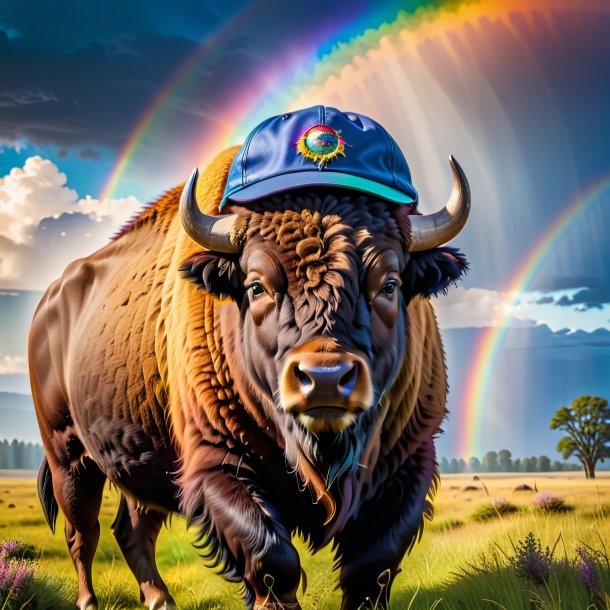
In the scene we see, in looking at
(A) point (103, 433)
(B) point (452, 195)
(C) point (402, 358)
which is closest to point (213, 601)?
(A) point (103, 433)

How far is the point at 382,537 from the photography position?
4887 millimetres

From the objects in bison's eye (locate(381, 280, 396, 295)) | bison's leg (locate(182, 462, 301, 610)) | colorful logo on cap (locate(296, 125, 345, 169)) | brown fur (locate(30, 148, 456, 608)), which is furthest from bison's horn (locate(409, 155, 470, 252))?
bison's leg (locate(182, 462, 301, 610))

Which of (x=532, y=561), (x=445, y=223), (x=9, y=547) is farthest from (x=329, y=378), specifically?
(x=9, y=547)

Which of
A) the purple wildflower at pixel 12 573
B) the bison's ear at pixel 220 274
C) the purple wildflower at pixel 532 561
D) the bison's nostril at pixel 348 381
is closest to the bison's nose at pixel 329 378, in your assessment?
the bison's nostril at pixel 348 381

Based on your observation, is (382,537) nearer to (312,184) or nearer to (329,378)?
(329,378)

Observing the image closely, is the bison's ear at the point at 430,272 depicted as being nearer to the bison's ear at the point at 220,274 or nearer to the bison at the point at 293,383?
the bison at the point at 293,383

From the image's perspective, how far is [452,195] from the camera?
4.96 meters

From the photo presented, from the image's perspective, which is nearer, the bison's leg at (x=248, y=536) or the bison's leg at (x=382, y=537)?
the bison's leg at (x=248, y=536)

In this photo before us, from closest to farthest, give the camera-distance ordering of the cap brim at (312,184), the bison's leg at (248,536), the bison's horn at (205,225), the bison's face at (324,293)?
the bison's face at (324,293)
the bison's leg at (248,536)
the cap brim at (312,184)
the bison's horn at (205,225)

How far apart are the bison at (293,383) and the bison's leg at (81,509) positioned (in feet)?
4.66

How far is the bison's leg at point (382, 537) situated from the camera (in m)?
4.79

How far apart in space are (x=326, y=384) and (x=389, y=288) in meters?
0.95

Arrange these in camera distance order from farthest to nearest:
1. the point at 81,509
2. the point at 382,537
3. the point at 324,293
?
the point at 81,509, the point at 382,537, the point at 324,293

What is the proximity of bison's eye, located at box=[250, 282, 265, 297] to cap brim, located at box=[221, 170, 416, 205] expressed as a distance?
22.2 inches
